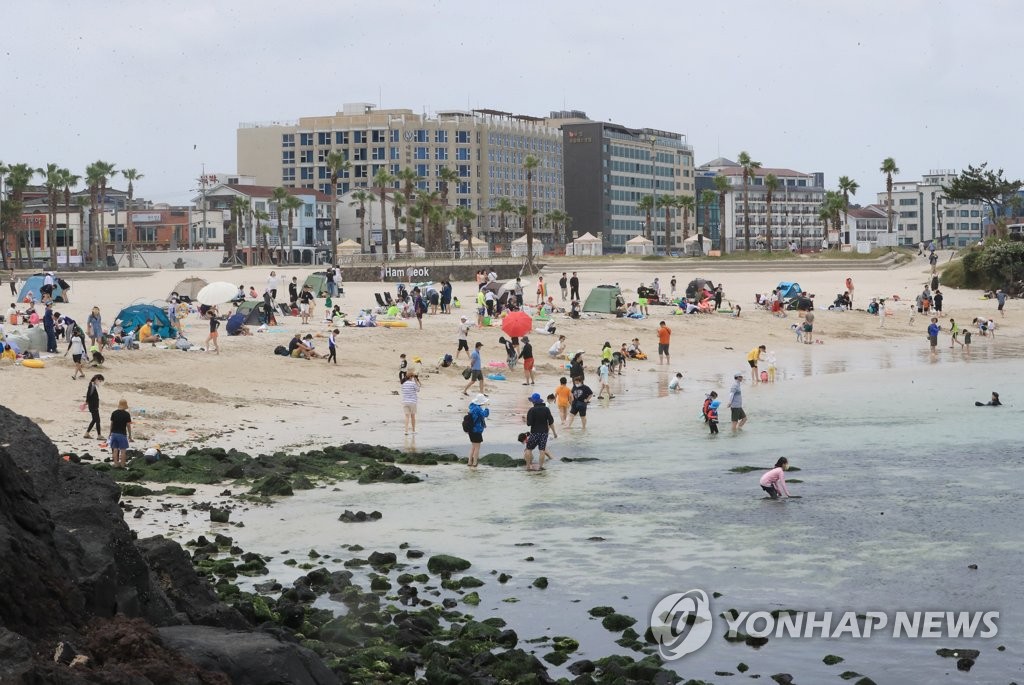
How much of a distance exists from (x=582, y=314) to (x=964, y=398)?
20.1m

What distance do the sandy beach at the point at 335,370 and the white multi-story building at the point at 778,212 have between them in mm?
121649

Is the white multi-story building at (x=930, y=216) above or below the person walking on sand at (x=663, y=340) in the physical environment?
above

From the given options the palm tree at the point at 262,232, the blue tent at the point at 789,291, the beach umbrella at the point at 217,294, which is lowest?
the blue tent at the point at 789,291

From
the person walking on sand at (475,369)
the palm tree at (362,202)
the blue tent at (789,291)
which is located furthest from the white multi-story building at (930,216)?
the person walking on sand at (475,369)

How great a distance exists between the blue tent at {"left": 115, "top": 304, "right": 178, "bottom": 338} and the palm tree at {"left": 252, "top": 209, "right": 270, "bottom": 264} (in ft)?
253

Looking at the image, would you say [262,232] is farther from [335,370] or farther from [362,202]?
[335,370]

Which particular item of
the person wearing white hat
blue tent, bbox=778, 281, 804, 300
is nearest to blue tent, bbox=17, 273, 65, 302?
the person wearing white hat

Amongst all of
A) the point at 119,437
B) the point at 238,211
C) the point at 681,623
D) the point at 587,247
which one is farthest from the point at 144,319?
the point at 238,211

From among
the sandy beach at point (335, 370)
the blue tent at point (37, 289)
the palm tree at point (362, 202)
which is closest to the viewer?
the sandy beach at point (335, 370)

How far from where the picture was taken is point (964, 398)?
3612 centimetres

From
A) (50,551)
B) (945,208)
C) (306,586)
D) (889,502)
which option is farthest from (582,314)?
(945,208)

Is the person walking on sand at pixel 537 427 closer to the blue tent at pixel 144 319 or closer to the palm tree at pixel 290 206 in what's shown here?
the blue tent at pixel 144 319

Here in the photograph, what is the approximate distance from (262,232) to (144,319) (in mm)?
82939

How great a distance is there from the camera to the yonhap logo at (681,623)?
13641 millimetres
